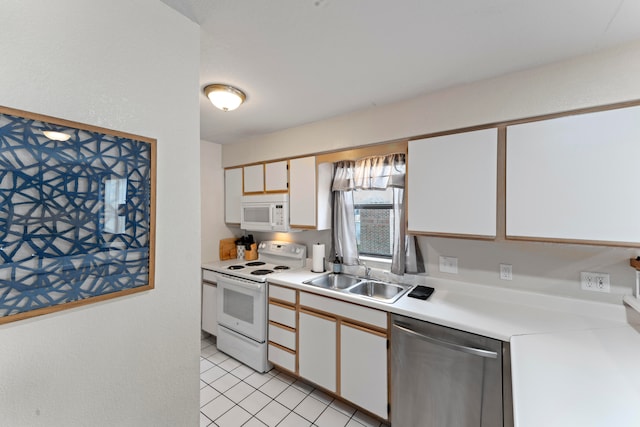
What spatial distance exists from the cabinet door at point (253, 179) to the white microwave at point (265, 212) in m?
0.09

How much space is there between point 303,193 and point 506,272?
1.81m

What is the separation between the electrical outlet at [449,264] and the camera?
6.72 ft

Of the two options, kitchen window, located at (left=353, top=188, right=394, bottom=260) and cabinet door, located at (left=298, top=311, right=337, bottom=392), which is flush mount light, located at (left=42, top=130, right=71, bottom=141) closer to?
cabinet door, located at (left=298, top=311, right=337, bottom=392)

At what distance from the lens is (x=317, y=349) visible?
2.10 m

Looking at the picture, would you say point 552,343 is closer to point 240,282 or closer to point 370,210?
point 370,210

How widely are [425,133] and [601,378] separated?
1.56 metres

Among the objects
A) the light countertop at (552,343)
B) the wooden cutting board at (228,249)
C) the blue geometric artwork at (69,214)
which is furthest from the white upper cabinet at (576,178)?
the wooden cutting board at (228,249)

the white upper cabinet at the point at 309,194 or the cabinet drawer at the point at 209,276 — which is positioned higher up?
the white upper cabinet at the point at 309,194

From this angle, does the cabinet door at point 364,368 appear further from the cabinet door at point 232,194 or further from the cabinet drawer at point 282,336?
the cabinet door at point 232,194

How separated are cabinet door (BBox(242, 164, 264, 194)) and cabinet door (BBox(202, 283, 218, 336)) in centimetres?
119

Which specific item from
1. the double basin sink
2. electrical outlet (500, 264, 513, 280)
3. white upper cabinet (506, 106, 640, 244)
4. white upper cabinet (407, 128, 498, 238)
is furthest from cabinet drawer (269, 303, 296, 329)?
white upper cabinet (506, 106, 640, 244)

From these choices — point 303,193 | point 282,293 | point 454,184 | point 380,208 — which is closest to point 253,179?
point 303,193

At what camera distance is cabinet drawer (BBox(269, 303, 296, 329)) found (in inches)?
89.1

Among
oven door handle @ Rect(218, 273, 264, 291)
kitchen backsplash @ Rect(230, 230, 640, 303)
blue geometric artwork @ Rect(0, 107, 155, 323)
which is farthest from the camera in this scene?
oven door handle @ Rect(218, 273, 264, 291)
